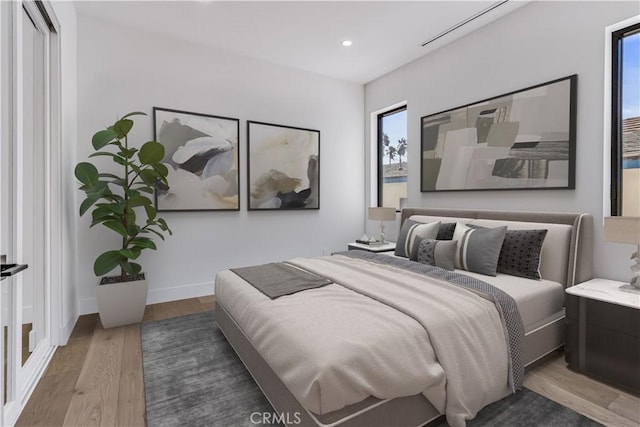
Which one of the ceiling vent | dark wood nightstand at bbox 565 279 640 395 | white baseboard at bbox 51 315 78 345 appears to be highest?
the ceiling vent

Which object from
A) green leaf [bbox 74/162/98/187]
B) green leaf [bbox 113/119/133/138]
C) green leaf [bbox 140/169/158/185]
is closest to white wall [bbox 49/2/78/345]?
green leaf [bbox 74/162/98/187]

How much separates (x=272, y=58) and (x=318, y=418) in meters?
3.88

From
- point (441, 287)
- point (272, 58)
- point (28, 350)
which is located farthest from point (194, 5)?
point (441, 287)

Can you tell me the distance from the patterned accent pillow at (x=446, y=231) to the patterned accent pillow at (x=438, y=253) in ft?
0.66

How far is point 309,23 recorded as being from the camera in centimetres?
313

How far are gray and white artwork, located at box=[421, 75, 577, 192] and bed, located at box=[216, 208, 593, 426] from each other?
0.56 metres

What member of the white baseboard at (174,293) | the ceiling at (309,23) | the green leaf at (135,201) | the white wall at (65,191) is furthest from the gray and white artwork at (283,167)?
the white wall at (65,191)

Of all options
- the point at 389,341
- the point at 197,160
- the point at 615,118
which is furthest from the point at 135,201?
the point at 615,118

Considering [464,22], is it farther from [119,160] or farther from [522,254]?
[119,160]

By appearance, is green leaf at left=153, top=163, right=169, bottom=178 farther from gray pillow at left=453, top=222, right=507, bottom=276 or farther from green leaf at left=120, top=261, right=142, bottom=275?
gray pillow at left=453, top=222, right=507, bottom=276

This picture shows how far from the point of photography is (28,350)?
1970mm

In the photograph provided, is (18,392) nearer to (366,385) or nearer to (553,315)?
(366,385)

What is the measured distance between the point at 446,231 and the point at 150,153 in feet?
9.21

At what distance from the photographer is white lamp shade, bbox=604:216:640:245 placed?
1926mm
